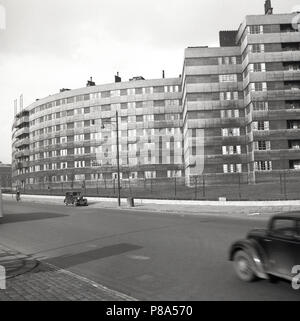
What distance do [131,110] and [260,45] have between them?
3268cm

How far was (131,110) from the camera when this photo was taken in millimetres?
85562

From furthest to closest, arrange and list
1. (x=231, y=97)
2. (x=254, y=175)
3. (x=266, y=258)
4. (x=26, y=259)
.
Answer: (x=231, y=97), (x=254, y=175), (x=26, y=259), (x=266, y=258)

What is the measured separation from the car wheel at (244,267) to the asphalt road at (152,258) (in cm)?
15

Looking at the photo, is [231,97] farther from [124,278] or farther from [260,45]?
[124,278]

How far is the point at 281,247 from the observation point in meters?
7.29

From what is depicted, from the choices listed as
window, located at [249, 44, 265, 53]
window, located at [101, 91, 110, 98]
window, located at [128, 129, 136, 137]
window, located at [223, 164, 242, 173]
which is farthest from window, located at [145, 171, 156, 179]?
window, located at [249, 44, 265, 53]

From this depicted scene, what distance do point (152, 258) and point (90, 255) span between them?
2030 mm

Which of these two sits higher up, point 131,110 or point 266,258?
point 131,110

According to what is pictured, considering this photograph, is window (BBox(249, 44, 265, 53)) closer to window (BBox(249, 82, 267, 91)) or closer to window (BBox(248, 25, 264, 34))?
window (BBox(248, 25, 264, 34))

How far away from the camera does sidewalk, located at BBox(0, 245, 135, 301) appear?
273 inches

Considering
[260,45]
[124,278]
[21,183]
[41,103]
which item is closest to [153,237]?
[124,278]

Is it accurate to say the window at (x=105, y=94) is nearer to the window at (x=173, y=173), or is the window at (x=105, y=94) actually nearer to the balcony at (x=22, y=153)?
the window at (x=173, y=173)

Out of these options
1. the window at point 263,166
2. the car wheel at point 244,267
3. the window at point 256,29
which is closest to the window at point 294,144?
the window at point 263,166

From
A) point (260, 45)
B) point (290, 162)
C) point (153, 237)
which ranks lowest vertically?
point (153, 237)
